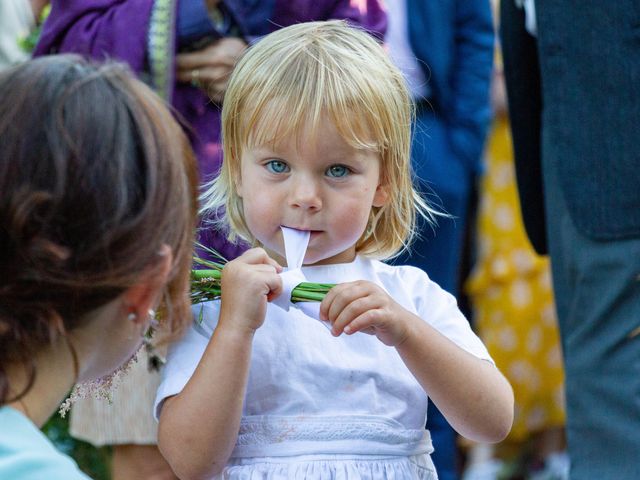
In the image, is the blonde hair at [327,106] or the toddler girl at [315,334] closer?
the toddler girl at [315,334]

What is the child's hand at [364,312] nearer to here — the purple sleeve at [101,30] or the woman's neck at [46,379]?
the woman's neck at [46,379]

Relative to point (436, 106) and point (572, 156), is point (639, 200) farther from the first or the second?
point (436, 106)

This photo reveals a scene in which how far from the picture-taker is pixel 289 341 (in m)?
2.44

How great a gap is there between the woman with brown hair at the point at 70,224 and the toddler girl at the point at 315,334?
308 millimetres

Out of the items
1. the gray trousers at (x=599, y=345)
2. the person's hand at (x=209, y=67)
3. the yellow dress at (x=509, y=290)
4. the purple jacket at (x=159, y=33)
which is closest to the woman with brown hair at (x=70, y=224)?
the purple jacket at (x=159, y=33)

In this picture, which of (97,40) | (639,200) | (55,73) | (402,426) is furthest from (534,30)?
(55,73)

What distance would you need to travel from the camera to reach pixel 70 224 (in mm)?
1870

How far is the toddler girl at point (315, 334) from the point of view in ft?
7.46

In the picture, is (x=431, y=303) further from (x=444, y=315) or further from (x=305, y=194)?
(x=305, y=194)

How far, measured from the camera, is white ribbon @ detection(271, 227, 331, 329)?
7.61 feet

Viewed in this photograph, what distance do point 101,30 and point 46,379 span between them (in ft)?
5.19

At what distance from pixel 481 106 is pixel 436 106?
6.8 inches

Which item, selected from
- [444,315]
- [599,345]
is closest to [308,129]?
[444,315]

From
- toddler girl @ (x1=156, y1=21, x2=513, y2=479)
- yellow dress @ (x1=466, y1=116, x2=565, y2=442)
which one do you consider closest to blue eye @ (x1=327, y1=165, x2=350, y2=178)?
toddler girl @ (x1=156, y1=21, x2=513, y2=479)
